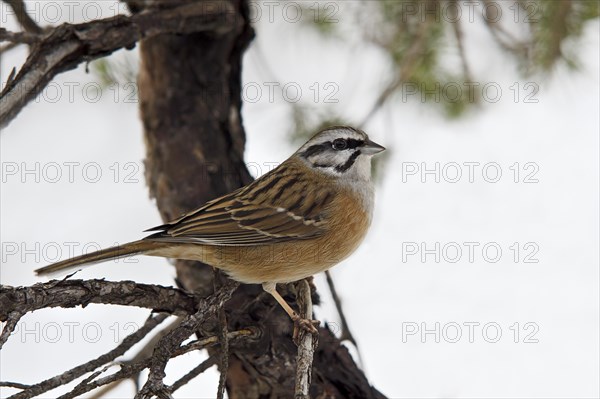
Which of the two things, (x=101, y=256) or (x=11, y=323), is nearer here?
(x=11, y=323)

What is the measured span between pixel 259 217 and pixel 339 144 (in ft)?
2.07

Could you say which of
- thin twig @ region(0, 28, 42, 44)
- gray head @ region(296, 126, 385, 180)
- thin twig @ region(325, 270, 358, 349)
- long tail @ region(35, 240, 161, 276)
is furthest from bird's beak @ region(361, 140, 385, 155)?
thin twig @ region(0, 28, 42, 44)

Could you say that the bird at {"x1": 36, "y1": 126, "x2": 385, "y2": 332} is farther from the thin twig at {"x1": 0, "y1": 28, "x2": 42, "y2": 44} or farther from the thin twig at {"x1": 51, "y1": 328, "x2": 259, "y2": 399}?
the thin twig at {"x1": 0, "y1": 28, "x2": 42, "y2": 44}

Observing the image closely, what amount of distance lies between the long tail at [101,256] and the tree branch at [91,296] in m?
0.29

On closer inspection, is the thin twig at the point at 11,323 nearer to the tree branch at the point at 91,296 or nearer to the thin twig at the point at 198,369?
the tree branch at the point at 91,296

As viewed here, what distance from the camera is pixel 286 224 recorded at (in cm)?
412

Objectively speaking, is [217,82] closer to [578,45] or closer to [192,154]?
Answer: [192,154]

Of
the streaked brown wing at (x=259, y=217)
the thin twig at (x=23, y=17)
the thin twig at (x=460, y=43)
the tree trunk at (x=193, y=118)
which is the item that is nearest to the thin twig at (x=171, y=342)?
the streaked brown wing at (x=259, y=217)

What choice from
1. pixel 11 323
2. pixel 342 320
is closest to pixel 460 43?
pixel 342 320

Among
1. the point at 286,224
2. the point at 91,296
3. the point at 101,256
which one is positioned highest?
the point at 286,224

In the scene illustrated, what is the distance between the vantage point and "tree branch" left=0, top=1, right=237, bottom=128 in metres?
3.70

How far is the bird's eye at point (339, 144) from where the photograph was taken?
14.2 ft

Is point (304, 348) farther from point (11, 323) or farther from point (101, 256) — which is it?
point (11, 323)

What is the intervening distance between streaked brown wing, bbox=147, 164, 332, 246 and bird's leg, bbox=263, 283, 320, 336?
24 centimetres
